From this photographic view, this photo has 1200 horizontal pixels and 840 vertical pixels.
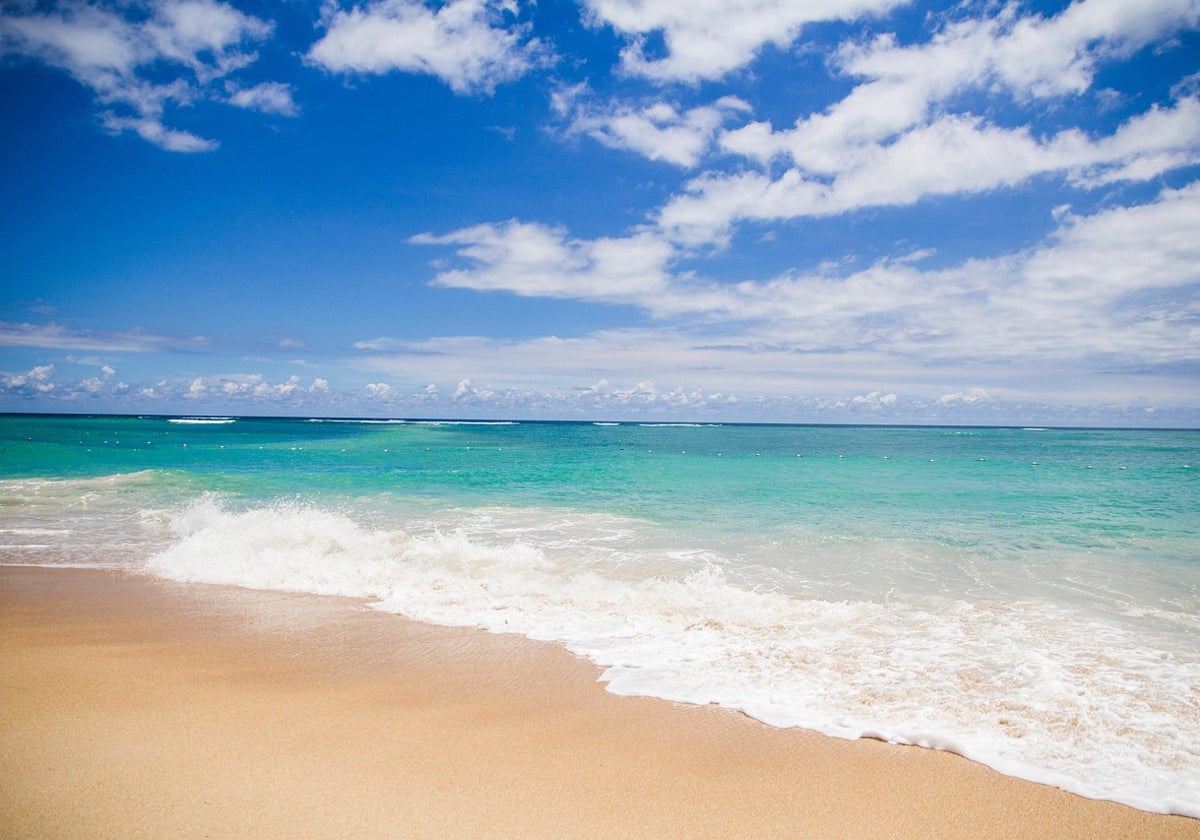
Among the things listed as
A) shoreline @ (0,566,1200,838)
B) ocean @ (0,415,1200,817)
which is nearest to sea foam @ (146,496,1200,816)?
ocean @ (0,415,1200,817)

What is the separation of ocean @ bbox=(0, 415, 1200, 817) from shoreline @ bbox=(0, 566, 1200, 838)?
43 centimetres

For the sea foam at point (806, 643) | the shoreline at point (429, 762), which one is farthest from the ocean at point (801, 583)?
the shoreline at point (429, 762)

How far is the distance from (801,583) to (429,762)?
6.88m

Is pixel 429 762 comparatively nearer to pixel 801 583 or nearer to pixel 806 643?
pixel 806 643

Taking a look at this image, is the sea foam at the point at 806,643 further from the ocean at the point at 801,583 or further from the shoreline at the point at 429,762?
the shoreline at the point at 429,762

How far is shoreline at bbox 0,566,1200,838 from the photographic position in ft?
11.0

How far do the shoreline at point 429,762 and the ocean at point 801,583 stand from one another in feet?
1.41

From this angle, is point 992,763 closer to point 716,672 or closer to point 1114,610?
point 716,672

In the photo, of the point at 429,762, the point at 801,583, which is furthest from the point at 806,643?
the point at 429,762

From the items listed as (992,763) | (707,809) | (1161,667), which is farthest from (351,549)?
(1161,667)

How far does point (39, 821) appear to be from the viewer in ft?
10.5

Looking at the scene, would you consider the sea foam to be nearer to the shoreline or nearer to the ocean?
the ocean

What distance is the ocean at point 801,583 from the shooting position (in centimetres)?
475

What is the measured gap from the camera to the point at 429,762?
3.91 m
